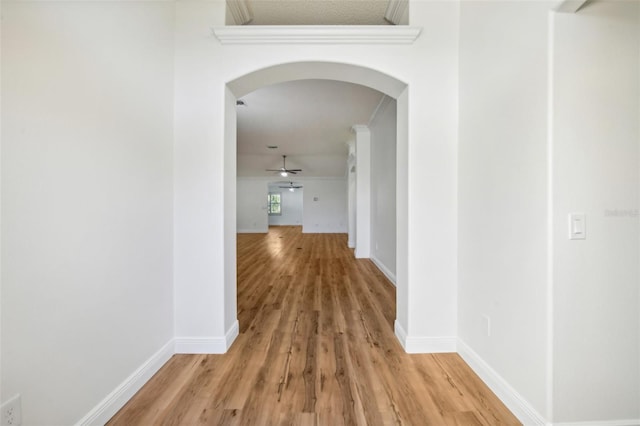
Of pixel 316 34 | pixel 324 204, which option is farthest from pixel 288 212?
pixel 316 34

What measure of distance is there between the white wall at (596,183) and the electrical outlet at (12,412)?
2.16 meters

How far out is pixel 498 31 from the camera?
1.45m

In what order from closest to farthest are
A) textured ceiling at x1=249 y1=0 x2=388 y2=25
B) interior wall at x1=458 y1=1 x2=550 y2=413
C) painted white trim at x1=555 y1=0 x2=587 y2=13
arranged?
painted white trim at x1=555 y1=0 x2=587 y2=13, interior wall at x1=458 y1=1 x2=550 y2=413, textured ceiling at x1=249 y1=0 x2=388 y2=25

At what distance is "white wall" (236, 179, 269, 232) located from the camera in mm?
10344

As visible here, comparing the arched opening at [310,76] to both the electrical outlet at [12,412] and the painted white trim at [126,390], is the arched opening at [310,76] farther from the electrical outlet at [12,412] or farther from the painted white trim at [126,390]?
the electrical outlet at [12,412]

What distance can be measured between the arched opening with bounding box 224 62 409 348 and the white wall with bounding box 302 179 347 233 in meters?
8.23

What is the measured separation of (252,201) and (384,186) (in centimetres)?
744

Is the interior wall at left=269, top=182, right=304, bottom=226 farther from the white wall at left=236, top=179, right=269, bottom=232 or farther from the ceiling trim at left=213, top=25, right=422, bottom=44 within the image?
the ceiling trim at left=213, top=25, right=422, bottom=44

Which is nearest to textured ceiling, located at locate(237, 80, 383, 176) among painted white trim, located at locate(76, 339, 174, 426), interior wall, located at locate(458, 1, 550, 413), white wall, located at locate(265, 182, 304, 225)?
interior wall, located at locate(458, 1, 550, 413)

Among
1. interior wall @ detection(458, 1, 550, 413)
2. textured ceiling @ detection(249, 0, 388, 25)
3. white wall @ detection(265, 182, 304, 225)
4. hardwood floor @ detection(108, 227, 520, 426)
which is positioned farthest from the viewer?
white wall @ detection(265, 182, 304, 225)

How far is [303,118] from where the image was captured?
4527 millimetres

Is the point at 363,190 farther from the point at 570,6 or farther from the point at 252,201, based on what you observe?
the point at 252,201

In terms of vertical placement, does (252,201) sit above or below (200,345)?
above

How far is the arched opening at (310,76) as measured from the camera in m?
1.91
